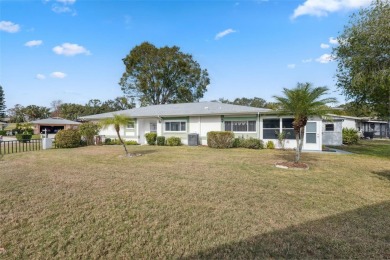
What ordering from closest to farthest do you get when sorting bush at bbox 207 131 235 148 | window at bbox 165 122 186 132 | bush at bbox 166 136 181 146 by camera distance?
1. bush at bbox 207 131 235 148
2. bush at bbox 166 136 181 146
3. window at bbox 165 122 186 132

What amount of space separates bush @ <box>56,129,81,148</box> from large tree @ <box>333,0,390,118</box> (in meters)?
19.5

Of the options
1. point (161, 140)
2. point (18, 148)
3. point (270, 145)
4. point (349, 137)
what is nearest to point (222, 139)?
point (270, 145)

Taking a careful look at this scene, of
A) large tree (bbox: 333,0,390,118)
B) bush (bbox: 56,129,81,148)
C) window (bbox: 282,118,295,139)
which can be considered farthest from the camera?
bush (bbox: 56,129,81,148)

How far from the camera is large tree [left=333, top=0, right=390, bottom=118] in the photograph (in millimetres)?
10844

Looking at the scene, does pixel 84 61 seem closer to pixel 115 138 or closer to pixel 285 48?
pixel 115 138

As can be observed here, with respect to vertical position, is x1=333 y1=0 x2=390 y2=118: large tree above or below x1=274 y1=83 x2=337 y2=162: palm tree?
above

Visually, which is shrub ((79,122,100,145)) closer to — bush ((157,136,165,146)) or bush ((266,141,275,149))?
bush ((157,136,165,146))

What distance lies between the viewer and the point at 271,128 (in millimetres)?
15781

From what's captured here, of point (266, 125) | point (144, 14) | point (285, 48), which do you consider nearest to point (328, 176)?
point (266, 125)

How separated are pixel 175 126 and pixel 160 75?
20.5 metres

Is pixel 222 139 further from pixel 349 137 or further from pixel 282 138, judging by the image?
pixel 349 137

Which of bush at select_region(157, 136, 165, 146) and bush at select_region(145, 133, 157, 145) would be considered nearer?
bush at select_region(157, 136, 165, 146)

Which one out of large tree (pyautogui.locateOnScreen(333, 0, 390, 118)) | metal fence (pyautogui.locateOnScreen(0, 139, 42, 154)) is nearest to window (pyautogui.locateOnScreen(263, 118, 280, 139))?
large tree (pyautogui.locateOnScreen(333, 0, 390, 118))

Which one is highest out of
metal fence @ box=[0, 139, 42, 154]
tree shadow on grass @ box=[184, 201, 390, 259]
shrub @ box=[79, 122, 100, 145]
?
shrub @ box=[79, 122, 100, 145]
